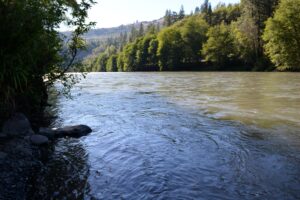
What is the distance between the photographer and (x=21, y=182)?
892 centimetres

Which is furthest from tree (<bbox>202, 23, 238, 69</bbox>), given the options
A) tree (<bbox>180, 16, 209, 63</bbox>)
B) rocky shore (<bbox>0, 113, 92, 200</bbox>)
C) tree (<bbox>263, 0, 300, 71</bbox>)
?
rocky shore (<bbox>0, 113, 92, 200</bbox>)

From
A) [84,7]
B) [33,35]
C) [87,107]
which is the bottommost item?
[87,107]

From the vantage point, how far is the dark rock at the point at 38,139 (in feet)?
42.9

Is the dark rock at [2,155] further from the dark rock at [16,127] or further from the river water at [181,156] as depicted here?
the dark rock at [16,127]

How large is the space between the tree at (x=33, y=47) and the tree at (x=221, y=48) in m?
75.5

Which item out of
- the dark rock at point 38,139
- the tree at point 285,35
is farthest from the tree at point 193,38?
the dark rock at point 38,139

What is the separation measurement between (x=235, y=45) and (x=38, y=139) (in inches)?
3066

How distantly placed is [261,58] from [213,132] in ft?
214

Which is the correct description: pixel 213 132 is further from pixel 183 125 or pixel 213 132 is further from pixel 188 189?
pixel 188 189

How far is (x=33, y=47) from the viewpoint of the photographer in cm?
1019

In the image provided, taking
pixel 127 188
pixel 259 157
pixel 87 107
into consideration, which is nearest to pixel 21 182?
pixel 127 188

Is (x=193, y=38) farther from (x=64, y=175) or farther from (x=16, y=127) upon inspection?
(x=64, y=175)

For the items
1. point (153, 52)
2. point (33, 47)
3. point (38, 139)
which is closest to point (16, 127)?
point (38, 139)

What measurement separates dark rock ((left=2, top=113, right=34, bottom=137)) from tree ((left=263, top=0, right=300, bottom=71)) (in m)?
56.7
